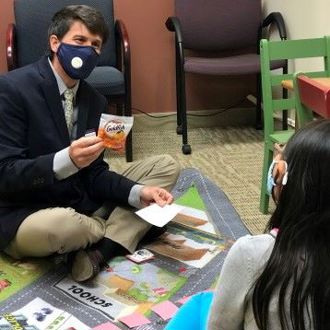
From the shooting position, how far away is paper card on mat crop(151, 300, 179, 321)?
1.70 metres

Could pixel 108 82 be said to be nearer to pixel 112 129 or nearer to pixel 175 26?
pixel 175 26

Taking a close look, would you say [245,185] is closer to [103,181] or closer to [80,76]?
[103,181]

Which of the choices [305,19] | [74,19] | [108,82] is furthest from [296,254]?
[305,19]

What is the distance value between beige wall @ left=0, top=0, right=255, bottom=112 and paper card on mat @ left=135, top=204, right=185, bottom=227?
1.98 metres

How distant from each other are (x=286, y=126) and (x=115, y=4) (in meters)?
1.35

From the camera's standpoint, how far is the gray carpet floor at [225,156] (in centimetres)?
265

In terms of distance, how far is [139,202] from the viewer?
2.06 metres

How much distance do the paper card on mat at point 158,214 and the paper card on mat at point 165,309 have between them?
0.93ft

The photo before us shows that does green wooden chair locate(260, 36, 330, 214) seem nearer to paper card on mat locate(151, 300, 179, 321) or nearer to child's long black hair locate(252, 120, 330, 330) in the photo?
paper card on mat locate(151, 300, 179, 321)

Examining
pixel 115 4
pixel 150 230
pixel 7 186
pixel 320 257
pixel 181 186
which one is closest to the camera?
pixel 320 257

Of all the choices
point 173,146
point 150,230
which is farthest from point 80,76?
point 173,146

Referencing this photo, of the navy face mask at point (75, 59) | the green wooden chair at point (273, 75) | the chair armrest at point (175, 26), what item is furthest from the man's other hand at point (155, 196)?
the chair armrest at point (175, 26)

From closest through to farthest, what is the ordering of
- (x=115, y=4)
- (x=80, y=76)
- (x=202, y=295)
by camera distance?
(x=202, y=295), (x=80, y=76), (x=115, y=4)

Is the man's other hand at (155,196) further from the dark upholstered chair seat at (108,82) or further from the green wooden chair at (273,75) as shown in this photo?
the dark upholstered chair seat at (108,82)
